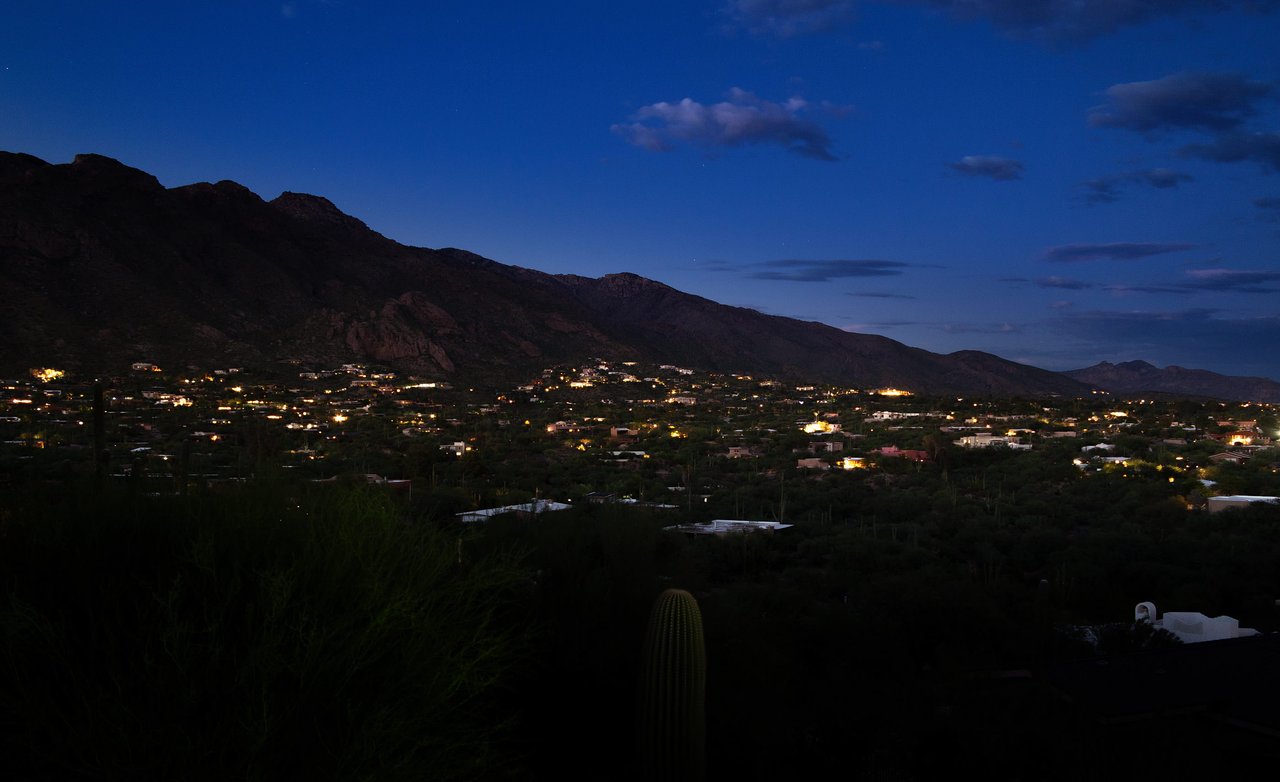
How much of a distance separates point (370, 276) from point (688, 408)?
35957 mm

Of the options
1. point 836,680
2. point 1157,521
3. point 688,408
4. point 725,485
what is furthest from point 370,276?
point 836,680

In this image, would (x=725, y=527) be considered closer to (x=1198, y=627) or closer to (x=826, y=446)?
(x=1198, y=627)

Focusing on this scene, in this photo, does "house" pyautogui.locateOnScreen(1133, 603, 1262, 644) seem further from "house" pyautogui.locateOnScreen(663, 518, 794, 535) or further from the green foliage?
the green foliage

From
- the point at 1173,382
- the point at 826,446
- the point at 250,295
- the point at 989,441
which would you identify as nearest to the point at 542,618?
the point at 826,446

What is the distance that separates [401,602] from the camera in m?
6.83

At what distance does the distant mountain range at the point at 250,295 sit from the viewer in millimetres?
55094

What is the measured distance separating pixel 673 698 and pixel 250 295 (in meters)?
68.6

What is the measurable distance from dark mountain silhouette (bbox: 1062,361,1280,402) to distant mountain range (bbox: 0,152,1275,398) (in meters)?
48.9

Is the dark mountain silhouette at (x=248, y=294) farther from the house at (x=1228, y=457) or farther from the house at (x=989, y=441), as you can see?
the house at (x=1228, y=457)

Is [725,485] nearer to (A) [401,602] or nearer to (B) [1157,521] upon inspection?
(B) [1157,521]

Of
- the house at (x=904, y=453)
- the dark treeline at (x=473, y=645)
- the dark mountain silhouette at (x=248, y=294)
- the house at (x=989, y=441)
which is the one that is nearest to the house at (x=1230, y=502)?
the dark treeline at (x=473, y=645)

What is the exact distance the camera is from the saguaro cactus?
8.80 meters

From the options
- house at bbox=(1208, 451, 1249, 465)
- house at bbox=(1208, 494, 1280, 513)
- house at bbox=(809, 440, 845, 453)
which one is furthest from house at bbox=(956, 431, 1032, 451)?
house at bbox=(1208, 494, 1280, 513)

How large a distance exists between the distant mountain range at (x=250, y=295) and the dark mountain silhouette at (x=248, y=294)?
0.50 ft
